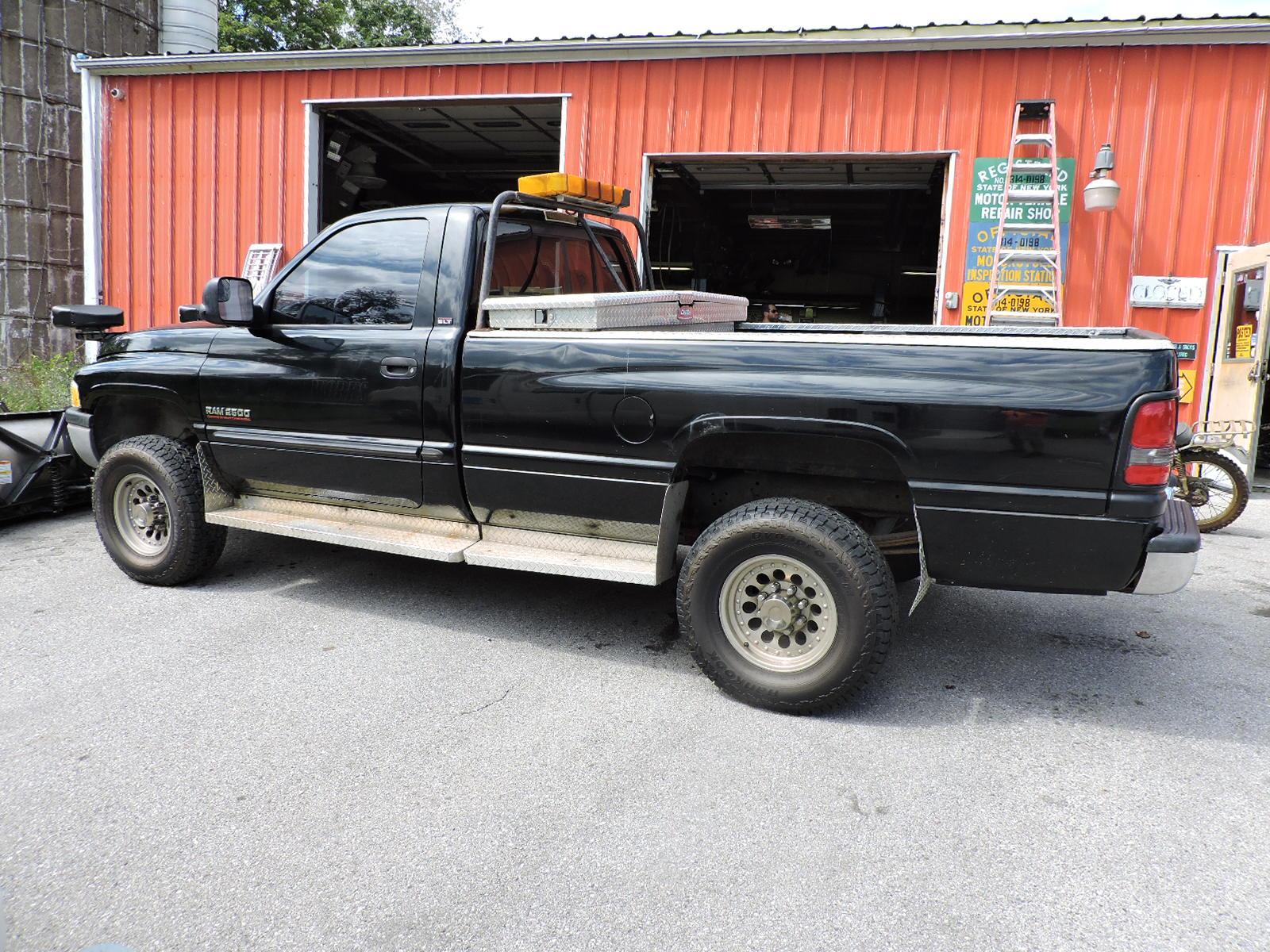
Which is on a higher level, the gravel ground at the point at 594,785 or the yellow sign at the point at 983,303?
the yellow sign at the point at 983,303

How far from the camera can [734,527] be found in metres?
3.54

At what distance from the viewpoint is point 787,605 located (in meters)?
3.56

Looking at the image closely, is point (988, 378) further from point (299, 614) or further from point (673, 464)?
point (299, 614)

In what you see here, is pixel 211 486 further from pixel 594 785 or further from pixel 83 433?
pixel 594 785

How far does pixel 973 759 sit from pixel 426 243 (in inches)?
128

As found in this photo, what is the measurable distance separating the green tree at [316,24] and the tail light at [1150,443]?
→ 82.7ft

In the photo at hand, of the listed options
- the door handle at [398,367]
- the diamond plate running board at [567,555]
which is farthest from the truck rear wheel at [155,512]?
the diamond plate running board at [567,555]

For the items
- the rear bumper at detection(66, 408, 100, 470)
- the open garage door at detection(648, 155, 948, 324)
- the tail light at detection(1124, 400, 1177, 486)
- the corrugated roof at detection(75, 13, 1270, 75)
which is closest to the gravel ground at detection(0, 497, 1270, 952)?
the rear bumper at detection(66, 408, 100, 470)

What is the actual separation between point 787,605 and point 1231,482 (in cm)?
520

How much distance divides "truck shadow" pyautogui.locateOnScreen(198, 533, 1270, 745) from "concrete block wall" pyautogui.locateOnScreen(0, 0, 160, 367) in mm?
12265

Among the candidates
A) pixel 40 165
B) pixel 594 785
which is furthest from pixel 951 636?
pixel 40 165

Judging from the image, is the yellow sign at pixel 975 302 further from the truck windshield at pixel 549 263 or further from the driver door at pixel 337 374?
the driver door at pixel 337 374

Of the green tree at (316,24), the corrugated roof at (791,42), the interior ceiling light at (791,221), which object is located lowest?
the interior ceiling light at (791,221)

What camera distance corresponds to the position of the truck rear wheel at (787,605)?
337 centimetres
